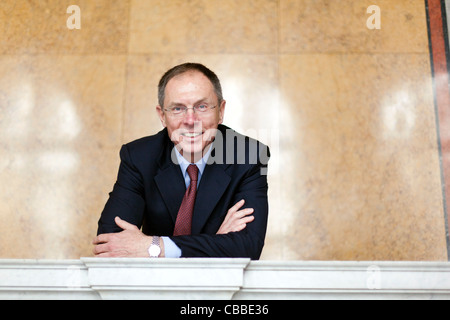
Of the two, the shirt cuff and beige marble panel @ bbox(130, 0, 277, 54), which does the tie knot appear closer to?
the shirt cuff

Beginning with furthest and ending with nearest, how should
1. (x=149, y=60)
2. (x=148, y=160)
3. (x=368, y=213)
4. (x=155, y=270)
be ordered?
(x=149, y=60)
(x=368, y=213)
(x=148, y=160)
(x=155, y=270)

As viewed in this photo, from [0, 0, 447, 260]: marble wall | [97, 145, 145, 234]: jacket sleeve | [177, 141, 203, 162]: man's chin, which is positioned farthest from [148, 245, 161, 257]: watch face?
[0, 0, 447, 260]: marble wall

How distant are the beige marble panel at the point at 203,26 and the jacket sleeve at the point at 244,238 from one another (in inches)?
66.7

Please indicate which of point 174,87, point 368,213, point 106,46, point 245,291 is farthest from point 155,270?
point 106,46

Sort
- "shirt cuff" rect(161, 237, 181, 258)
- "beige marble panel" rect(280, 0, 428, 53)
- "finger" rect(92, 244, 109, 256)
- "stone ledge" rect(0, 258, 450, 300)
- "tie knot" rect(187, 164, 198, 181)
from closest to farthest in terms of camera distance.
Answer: "stone ledge" rect(0, 258, 450, 300) → "shirt cuff" rect(161, 237, 181, 258) → "finger" rect(92, 244, 109, 256) → "tie knot" rect(187, 164, 198, 181) → "beige marble panel" rect(280, 0, 428, 53)

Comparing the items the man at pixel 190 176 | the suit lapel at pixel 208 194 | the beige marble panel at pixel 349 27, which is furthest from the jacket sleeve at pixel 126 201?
the beige marble panel at pixel 349 27

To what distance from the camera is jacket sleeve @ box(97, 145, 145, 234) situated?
210 cm

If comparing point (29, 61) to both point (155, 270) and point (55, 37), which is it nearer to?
point (55, 37)

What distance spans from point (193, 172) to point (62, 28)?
82.0 inches

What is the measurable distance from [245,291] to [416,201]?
96.0 inches

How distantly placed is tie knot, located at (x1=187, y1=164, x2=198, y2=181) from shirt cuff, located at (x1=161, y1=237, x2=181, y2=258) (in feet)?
1.47

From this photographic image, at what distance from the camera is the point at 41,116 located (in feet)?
→ 12.1

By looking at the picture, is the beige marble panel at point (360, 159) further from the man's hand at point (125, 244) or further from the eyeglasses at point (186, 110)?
the man's hand at point (125, 244)

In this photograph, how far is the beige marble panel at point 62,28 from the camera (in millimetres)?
3807
